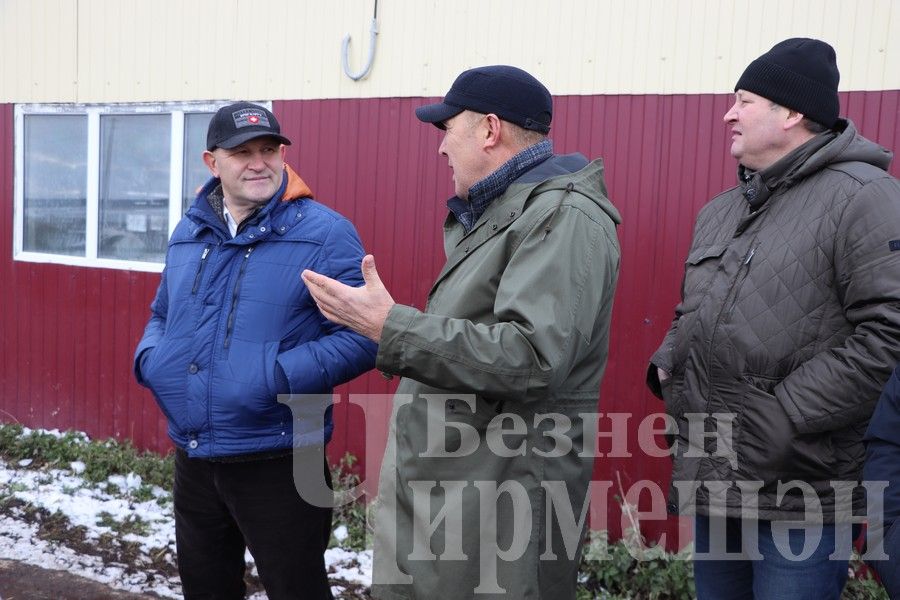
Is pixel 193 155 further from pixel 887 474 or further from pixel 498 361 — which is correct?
pixel 887 474

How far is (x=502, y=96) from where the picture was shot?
222 cm

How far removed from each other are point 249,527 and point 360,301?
3.66ft

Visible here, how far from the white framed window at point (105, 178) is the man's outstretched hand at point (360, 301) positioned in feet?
12.4

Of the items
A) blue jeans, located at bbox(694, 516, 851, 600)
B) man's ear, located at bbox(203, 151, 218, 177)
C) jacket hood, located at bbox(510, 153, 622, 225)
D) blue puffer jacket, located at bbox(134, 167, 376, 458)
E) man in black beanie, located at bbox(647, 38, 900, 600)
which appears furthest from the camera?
man's ear, located at bbox(203, 151, 218, 177)

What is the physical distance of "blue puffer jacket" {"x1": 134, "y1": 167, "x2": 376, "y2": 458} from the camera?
9.11 ft

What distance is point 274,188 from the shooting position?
2.96m

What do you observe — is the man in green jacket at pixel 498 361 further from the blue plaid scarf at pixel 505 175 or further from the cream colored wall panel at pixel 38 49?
the cream colored wall panel at pixel 38 49

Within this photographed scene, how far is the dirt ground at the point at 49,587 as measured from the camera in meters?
4.04

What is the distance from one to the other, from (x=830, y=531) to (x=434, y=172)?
3033 millimetres

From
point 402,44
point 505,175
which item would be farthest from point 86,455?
point 505,175

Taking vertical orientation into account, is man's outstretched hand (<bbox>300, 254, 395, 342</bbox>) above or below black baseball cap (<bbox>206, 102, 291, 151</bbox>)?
below

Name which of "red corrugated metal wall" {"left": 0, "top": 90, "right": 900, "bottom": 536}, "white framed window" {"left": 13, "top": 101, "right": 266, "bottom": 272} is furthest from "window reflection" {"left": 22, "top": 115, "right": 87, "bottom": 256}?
"red corrugated metal wall" {"left": 0, "top": 90, "right": 900, "bottom": 536}

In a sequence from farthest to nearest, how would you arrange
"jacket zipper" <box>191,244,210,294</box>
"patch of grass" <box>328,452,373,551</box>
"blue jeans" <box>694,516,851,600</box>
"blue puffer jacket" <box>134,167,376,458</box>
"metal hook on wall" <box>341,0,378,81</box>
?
1. "metal hook on wall" <box>341,0,378,81</box>
2. "patch of grass" <box>328,452,373,551</box>
3. "jacket zipper" <box>191,244,210,294</box>
4. "blue puffer jacket" <box>134,167,376,458</box>
5. "blue jeans" <box>694,516,851,600</box>

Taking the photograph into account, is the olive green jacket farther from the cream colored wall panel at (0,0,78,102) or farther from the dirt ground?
the cream colored wall panel at (0,0,78,102)
